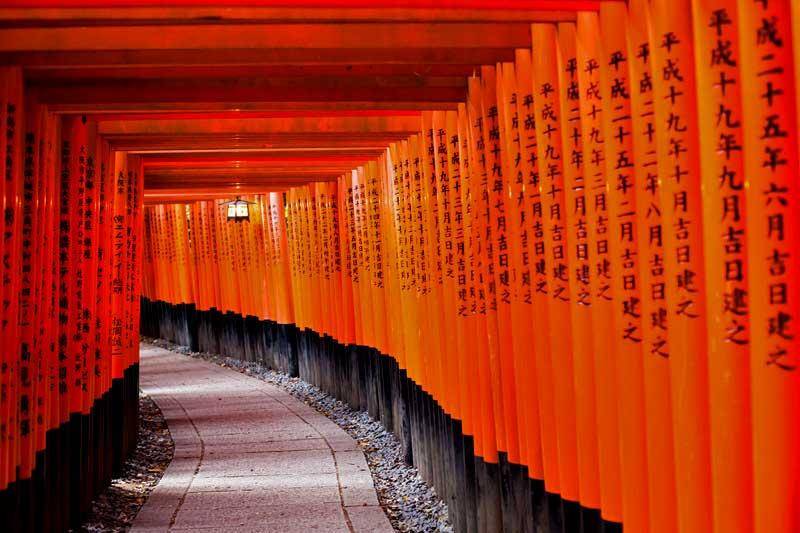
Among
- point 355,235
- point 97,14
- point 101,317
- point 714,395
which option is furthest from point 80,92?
point 355,235

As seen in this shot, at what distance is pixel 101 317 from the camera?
10.1m

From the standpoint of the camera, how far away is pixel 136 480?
11023 millimetres

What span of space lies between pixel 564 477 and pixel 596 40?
2.39 metres

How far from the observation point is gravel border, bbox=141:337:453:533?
9.33m

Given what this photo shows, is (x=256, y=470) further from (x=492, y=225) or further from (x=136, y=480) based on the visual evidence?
(x=492, y=225)

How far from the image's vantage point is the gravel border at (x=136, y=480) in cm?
909

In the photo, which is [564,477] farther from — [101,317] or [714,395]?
[101,317]

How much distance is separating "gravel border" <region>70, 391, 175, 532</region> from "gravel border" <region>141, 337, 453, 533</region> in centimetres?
247

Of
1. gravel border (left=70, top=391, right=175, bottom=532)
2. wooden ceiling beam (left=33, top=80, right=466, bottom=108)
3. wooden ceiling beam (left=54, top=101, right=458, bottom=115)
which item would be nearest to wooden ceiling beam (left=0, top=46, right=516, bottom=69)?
wooden ceiling beam (left=33, top=80, right=466, bottom=108)

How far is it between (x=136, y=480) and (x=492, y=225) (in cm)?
624

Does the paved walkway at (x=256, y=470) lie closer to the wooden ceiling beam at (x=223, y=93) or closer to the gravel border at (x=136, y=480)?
the gravel border at (x=136, y=480)

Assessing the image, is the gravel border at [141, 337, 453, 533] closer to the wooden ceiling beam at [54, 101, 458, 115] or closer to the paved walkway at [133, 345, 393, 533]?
the paved walkway at [133, 345, 393, 533]

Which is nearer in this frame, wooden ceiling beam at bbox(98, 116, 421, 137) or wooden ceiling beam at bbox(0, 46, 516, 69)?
wooden ceiling beam at bbox(0, 46, 516, 69)

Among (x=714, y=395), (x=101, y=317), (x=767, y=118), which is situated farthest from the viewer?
(x=101, y=317)
